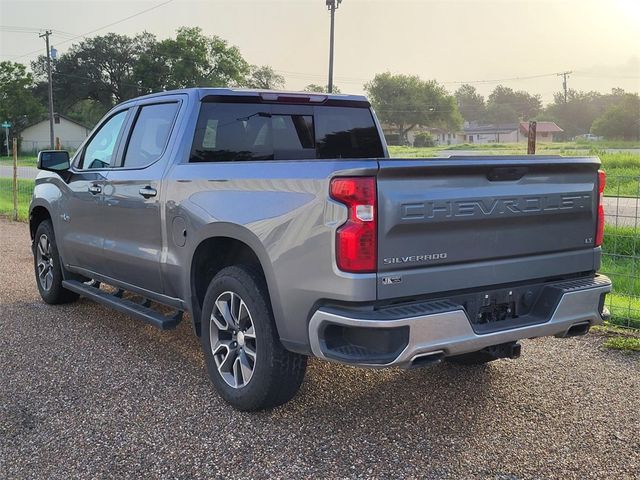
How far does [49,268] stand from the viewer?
6754 millimetres

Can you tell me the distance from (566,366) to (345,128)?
2451 mm

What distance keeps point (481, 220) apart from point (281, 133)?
1994mm

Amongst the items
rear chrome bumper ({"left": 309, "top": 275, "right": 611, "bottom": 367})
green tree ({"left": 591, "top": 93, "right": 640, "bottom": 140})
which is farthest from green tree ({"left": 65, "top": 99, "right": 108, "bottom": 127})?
rear chrome bumper ({"left": 309, "top": 275, "right": 611, "bottom": 367})

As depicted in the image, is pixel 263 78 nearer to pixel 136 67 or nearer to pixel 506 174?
pixel 136 67

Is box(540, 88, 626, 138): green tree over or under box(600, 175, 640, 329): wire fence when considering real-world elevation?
over

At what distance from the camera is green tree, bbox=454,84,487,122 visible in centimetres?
14800

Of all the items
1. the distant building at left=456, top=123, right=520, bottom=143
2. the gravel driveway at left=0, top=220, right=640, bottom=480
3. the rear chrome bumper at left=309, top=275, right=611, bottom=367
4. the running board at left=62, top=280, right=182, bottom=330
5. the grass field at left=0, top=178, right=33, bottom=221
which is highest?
the distant building at left=456, top=123, right=520, bottom=143

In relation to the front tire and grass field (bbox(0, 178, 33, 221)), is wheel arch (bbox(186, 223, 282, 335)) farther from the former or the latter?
grass field (bbox(0, 178, 33, 221))

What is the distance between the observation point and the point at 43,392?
173 inches

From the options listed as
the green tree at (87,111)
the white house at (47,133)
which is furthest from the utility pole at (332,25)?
the green tree at (87,111)

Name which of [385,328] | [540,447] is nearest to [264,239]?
[385,328]

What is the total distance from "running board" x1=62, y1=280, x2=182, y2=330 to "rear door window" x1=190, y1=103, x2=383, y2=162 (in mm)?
1136

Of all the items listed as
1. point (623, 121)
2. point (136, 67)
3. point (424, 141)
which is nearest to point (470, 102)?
point (424, 141)

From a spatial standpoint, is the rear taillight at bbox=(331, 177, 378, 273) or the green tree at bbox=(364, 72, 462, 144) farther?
the green tree at bbox=(364, 72, 462, 144)
